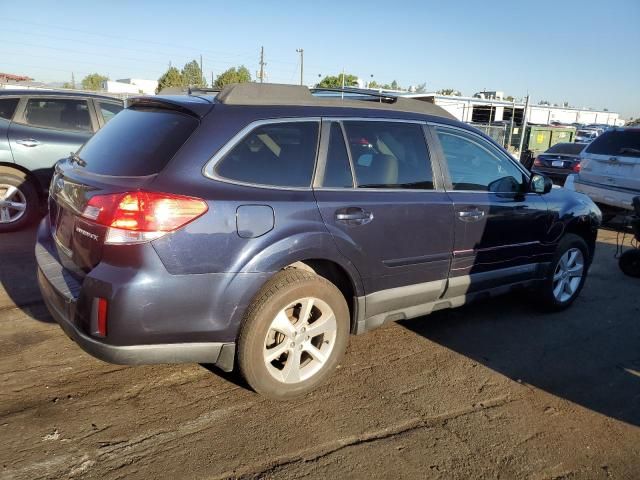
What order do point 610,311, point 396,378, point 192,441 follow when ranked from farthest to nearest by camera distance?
point 610,311
point 396,378
point 192,441

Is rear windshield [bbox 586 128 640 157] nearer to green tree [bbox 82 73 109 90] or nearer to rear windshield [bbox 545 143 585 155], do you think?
rear windshield [bbox 545 143 585 155]

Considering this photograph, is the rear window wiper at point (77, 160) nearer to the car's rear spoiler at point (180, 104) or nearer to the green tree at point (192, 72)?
the car's rear spoiler at point (180, 104)

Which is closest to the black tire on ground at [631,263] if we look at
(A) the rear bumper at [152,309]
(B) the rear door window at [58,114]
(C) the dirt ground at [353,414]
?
(C) the dirt ground at [353,414]

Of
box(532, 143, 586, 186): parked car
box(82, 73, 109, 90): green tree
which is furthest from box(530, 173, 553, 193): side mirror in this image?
box(82, 73, 109, 90): green tree

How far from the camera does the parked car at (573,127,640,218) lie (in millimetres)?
8117

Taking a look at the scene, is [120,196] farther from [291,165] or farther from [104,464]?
[104,464]

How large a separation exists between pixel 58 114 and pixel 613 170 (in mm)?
8308

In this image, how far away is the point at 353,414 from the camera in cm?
306

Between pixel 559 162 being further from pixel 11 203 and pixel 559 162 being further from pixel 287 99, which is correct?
pixel 11 203

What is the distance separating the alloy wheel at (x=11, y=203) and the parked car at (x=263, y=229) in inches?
134

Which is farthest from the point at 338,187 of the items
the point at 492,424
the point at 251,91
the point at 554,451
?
the point at 554,451

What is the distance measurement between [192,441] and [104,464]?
0.43 m

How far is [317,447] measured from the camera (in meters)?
2.75

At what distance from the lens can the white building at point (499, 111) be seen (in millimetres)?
29500
